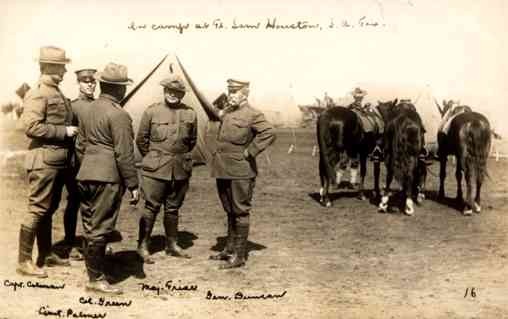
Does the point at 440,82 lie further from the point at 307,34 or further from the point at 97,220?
the point at 97,220

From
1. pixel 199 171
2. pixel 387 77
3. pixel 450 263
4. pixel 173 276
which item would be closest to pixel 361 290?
pixel 450 263

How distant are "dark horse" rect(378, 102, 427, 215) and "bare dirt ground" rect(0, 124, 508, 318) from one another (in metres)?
0.50

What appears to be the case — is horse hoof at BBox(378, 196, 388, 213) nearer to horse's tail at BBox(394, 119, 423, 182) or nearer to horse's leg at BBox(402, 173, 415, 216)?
horse's leg at BBox(402, 173, 415, 216)

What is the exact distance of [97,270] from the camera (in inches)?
223

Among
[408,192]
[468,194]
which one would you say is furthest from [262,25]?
[468,194]

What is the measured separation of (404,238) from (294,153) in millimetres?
Result: 11566

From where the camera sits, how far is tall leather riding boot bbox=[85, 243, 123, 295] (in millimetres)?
5570

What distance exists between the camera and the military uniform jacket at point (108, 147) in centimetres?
551

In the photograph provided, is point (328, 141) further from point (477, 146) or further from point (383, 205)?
point (477, 146)

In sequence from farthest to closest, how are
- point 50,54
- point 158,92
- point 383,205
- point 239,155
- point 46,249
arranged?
point 158,92 → point 383,205 → point 239,155 → point 46,249 → point 50,54

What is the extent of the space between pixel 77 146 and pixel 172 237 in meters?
1.62

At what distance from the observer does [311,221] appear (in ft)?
29.8

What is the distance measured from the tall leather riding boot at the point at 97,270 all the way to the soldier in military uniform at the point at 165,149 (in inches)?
Answer: 39.3

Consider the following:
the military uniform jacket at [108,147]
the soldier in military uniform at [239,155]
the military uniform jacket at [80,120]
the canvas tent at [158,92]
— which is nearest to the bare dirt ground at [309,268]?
the soldier in military uniform at [239,155]
